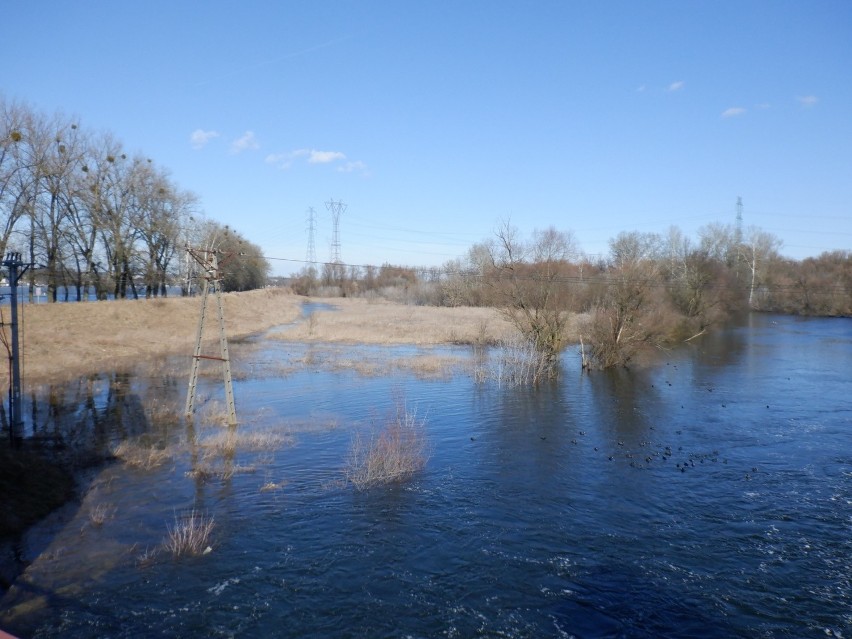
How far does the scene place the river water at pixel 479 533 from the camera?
872cm

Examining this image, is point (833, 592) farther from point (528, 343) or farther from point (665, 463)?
point (528, 343)

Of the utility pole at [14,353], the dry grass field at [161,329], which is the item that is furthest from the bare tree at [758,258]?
the utility pole at [14,353]

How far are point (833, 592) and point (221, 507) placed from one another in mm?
11388

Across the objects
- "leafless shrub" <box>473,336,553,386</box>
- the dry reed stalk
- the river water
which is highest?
"leafless shrub" <box>473,336,553,386</box>

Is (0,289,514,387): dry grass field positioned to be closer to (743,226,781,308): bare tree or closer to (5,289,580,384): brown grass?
(5,289,580,384): brown grass

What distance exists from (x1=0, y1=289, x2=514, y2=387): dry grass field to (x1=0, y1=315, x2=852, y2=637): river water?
9.59 metres

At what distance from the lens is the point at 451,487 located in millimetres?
14156

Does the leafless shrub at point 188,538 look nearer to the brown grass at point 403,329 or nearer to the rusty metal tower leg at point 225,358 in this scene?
the rusty metal tower leg at point 225,358

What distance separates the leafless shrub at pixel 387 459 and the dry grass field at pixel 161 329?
17.5 meters

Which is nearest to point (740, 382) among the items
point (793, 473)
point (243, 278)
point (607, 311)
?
point (607, 311)

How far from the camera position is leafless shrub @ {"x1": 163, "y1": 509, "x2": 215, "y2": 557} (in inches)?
408

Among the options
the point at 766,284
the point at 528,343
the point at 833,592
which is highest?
the point at 766,284

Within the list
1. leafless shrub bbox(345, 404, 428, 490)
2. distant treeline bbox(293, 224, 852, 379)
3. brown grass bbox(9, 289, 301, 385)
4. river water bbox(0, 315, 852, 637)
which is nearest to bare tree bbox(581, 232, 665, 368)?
distant treeline bbox(293, 224, 852, 379)

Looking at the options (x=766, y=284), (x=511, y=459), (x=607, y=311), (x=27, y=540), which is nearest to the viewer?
(x=27, y=540)
